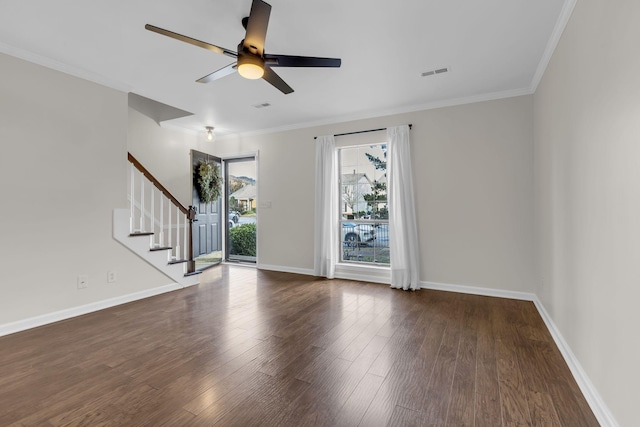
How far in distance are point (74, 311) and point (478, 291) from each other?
4.93m

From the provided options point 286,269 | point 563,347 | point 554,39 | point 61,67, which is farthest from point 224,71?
point 286,269

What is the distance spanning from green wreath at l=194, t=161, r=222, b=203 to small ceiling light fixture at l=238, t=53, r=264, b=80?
383 centimetres

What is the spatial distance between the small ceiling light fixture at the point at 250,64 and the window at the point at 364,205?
296 centimetres

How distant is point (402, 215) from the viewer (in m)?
4.39

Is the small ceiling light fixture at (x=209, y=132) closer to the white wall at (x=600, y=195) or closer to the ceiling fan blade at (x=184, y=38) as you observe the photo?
the ceiling fan blade at (x=184, y=38)

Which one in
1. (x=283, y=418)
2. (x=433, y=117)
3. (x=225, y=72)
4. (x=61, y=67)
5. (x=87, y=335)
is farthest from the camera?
(x=433, y=117)

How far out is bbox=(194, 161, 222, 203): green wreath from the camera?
568 centimetres

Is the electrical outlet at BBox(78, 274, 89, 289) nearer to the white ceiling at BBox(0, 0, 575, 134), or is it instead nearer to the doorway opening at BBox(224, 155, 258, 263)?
the white ceiling at BBox(0, 0, 575, 134)

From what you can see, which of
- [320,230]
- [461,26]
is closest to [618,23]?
[461,26]

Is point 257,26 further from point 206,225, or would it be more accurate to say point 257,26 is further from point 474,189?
point 206,225

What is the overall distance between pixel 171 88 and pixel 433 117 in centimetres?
357

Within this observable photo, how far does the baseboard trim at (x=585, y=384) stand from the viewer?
5.27ft

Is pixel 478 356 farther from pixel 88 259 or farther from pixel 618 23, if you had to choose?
pixel 88 259

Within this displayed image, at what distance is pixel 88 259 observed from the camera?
3.37 meters
